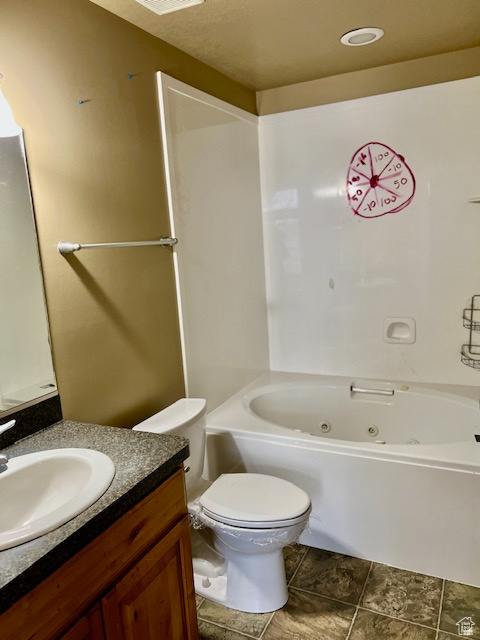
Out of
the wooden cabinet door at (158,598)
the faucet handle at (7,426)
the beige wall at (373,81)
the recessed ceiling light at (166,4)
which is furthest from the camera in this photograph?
the beige wall at (373,81)

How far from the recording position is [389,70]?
2625 mm

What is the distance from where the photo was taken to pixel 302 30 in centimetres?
207

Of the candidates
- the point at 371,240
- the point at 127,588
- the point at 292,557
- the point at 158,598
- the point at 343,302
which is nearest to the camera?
the point at 127,588

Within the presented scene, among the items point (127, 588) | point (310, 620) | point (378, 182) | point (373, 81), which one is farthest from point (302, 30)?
point (310, 620)

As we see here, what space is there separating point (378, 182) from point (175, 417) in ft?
5.93

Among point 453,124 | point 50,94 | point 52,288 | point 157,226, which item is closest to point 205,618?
point 52,288

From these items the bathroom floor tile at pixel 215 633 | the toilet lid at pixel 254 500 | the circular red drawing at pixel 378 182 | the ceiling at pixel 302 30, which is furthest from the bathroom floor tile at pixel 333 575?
the ceiling at pixel 302 30

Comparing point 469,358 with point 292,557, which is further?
point 469,358

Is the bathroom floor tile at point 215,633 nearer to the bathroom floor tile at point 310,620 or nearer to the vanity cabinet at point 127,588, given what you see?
the bathroom floor tile at point 310,620

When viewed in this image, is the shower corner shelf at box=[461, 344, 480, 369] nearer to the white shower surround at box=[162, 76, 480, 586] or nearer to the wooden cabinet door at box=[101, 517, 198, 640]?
the white shower surround at box=[162, 76, 480, 586]

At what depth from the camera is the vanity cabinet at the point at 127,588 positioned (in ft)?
3.07

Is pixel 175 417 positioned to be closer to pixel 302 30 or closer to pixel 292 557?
pixel 292 557

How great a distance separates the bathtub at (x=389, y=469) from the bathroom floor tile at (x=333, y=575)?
1.8 inches

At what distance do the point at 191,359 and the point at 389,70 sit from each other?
1926 millimetres
